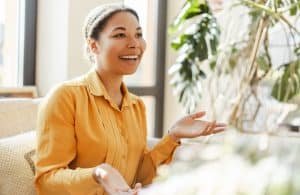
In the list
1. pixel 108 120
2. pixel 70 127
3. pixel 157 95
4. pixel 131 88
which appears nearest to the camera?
pixel 70 127

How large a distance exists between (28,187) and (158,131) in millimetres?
2007

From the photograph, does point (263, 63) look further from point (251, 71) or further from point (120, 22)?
point (120, 22)

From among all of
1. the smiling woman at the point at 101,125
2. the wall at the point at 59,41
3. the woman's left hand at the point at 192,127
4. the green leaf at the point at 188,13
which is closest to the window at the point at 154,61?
the wall at the point at 59,41

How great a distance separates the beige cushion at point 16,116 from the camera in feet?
6.71

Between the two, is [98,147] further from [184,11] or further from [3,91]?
[3,91]

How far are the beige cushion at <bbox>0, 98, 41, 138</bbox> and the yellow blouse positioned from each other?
12.4 inches

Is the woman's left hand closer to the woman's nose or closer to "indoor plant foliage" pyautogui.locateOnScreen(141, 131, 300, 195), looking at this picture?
the woman's nose

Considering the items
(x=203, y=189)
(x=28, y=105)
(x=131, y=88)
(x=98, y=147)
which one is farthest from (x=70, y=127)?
(x=131, y=88)

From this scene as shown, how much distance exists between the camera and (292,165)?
0.42 m

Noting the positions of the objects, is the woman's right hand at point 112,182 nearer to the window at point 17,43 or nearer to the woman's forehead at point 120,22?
the woman's forehead at point 120,22

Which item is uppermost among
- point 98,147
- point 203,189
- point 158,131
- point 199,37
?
point 199,37

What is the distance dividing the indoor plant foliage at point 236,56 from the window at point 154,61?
34.7 inches

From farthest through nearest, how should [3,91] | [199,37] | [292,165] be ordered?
[3,91]
[199,37]
[292,165]

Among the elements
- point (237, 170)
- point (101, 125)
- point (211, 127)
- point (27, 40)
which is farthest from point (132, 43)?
point (237, 170)
